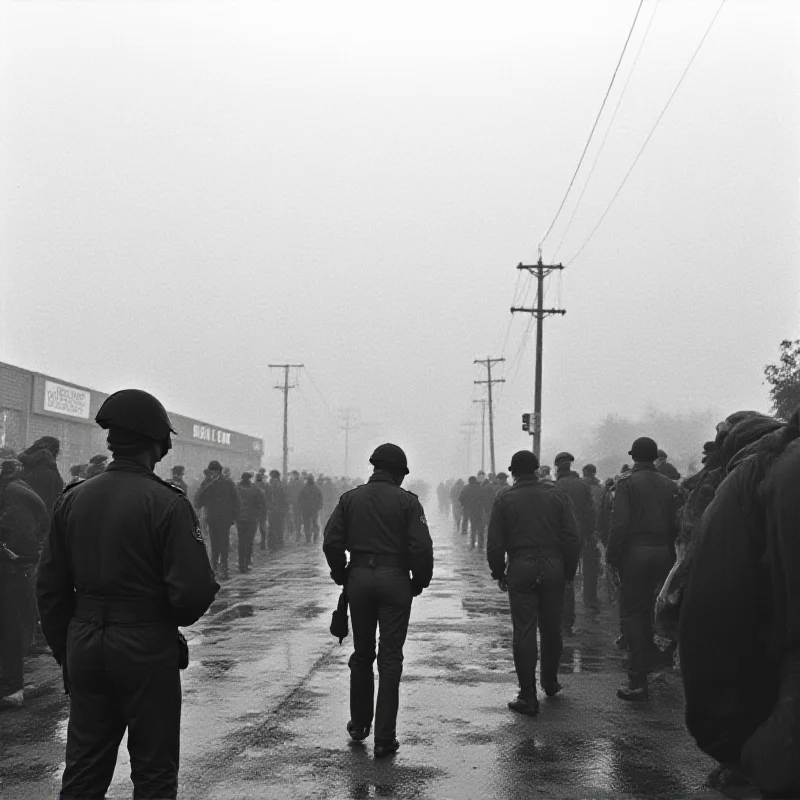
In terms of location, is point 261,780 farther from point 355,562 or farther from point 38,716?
point 38,716

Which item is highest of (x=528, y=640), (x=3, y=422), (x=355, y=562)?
(x=3, y=422)

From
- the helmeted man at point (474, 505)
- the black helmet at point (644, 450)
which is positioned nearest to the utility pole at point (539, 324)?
the helmeted man at point (474, 505)

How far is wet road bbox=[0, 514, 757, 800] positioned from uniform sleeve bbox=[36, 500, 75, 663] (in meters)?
1.66

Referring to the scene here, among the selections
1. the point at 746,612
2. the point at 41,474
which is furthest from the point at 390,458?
the point at 41,474

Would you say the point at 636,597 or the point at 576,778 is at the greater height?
the point at 636,597

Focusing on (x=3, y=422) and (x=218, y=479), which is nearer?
(x=218, y=479)

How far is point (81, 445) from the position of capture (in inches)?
1249

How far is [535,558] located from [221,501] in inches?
417

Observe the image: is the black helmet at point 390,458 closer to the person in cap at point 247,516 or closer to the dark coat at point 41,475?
the dark coat at point 41,475

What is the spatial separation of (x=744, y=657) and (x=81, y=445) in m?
31.9

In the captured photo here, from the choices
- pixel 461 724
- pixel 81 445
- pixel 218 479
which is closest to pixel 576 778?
pixel 461 724

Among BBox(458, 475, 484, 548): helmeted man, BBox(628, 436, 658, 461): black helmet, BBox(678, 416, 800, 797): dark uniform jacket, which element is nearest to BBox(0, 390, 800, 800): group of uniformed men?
BBox(678, 416, 800, 797): dark uniform jacket

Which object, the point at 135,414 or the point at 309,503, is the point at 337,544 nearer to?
the point at 135,414

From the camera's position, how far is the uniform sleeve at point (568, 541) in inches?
288
